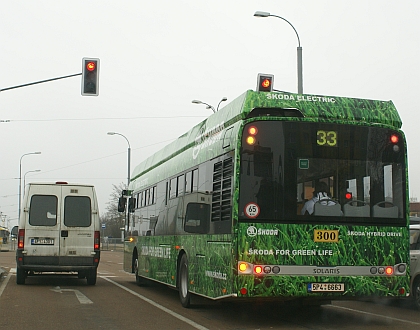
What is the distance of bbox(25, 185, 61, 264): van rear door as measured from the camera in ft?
59.3

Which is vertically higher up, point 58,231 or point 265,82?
point 265,82

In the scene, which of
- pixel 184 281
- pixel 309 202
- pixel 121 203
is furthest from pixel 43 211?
pixel 309 202

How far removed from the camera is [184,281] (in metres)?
13.1

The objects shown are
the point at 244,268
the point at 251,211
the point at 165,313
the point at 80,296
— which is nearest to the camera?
the point at 244,268

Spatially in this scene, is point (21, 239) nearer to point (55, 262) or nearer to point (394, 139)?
point (55, 262)

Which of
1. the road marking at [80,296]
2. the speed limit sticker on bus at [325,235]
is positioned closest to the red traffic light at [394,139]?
the speed limit sticker on bus at [325,235]

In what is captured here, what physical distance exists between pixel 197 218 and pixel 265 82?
27.9 ft

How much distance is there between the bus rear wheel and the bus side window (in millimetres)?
659

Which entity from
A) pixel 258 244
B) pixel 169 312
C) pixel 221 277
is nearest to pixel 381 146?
pixel 258 244

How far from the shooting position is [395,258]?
34.3 feet

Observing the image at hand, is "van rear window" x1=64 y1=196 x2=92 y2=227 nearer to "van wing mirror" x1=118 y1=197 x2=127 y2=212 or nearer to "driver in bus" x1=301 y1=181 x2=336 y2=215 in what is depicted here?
"van wing mirror" x1=118 y1=197 x2=127 y2=212

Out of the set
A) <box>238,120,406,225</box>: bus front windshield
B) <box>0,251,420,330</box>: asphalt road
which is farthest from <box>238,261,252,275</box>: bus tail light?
<box>0,251,420,330</box>: asphalt road

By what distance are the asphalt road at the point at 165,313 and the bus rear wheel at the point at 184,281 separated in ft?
0.67

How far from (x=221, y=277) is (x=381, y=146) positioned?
3152 millimetres
